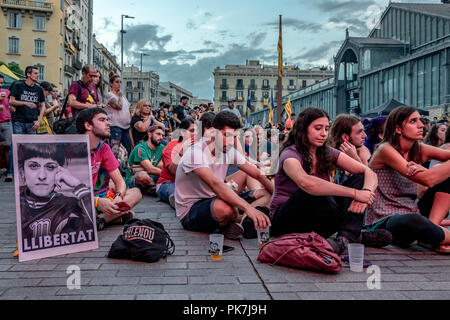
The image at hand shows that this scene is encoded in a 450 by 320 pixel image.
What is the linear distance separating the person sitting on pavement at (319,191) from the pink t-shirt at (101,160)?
6.35 feet

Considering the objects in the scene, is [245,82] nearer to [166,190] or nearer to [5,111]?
[5,111]

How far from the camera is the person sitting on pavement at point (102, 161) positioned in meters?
4.88

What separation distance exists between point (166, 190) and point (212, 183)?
9.43ft

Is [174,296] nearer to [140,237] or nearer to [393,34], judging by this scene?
[140,237]

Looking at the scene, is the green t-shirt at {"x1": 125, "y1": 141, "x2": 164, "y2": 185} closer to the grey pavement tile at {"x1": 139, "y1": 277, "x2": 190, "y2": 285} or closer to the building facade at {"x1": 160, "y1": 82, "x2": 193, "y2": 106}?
the grey pavement tile at {"x1": 139, "y1": 277, "x2": 190, "y2": 285}

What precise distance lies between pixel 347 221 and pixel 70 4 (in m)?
67.7

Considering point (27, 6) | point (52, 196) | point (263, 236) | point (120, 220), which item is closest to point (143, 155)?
point (120, 220)

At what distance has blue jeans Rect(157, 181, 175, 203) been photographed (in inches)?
286

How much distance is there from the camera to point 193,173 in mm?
5117

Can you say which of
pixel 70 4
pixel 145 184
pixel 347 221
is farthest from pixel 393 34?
pixel 70 4

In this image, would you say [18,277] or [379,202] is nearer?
[18,277]

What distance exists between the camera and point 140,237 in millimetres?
→ 3986

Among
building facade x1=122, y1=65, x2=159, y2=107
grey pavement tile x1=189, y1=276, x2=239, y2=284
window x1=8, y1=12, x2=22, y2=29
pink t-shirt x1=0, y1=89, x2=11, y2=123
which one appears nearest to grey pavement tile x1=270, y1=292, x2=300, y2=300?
grey pavement tile x1=189, y1=276, x2=239, y2=284

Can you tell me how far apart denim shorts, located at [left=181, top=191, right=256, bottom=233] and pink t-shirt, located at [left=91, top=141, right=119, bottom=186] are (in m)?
1.03
